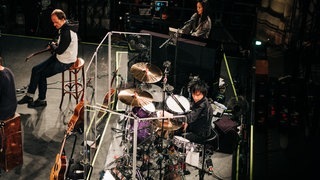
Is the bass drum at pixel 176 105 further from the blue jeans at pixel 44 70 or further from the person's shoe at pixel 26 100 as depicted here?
the person's shoe at pixel 26 100

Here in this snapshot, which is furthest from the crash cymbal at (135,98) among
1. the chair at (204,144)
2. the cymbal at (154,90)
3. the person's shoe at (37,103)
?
the person's shoe at (37,103)

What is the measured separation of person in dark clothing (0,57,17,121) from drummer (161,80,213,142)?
2.60 metres

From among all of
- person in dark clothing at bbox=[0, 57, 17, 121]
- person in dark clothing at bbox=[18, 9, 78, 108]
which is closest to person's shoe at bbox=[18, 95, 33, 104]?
person in dark clothing at bbox=[18, 9, 78, 108]

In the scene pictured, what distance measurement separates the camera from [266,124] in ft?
28.5

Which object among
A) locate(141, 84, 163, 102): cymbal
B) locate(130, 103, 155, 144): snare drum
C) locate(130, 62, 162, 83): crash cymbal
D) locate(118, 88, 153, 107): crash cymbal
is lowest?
locate(130, 103, 155, 144): snare drum

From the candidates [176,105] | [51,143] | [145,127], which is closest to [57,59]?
[51,143]

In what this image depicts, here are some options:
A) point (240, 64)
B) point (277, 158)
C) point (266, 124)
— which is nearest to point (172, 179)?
point (277, 158)

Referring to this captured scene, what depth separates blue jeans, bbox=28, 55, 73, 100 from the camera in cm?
881

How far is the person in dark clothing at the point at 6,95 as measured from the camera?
6855 millimetres

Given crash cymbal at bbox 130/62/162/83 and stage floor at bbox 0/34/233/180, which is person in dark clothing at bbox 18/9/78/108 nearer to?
stage floor at bbox 0/34/233/180

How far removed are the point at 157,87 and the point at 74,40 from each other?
1.92 meters

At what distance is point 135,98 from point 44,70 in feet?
8.36

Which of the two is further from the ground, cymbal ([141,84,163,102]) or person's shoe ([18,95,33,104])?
cymbal ([141,84,163,102])

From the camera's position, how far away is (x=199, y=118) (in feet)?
25.1
